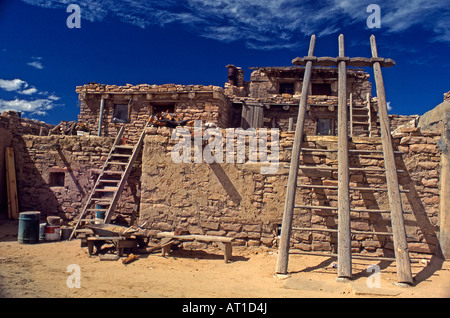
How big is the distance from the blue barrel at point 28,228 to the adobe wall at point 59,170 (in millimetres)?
1696

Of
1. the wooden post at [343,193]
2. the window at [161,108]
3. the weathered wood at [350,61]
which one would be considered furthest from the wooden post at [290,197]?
the window at [161,108]

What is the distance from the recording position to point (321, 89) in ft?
48.1

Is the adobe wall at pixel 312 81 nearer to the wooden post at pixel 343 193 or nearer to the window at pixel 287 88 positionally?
the window at pixel 287 88

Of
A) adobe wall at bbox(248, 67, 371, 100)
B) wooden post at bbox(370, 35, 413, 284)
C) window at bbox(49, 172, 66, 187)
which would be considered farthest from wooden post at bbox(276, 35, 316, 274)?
adobe wall at bbox(248, 67, 371, 100)

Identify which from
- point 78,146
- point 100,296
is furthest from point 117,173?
point 100,296

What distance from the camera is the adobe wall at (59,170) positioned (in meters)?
8.24

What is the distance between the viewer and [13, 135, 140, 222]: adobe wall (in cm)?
824

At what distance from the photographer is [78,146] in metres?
8.39

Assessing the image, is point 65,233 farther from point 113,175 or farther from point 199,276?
point 199,276

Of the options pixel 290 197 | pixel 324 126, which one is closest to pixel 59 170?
pixel 290 197

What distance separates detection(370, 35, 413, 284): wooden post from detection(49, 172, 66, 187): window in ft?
25.9

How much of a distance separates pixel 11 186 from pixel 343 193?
27.8ft
